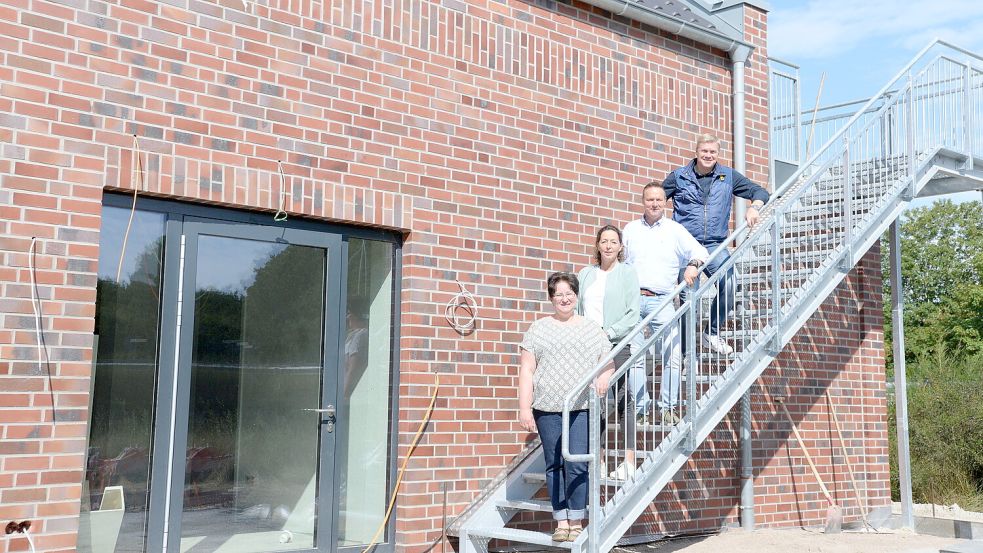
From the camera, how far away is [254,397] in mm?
6305

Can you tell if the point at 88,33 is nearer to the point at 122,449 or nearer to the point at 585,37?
the point at 122,449

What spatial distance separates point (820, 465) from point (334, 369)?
5.62m

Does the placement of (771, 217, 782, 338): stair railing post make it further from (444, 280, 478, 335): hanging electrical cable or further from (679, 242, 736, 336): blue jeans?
(444, 280, 478, 335): hanging electrical cable

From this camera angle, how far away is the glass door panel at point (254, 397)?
603 centimetres

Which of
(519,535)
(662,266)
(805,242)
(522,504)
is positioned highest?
(805,242)

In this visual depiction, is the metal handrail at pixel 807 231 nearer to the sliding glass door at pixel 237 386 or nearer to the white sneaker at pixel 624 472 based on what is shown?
the white sneaker at pixel 624 472

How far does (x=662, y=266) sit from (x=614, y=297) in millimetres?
639

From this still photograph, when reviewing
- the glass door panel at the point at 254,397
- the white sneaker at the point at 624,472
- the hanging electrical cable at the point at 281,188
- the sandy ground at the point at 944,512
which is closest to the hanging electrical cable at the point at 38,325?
the glass door panel at the point at 254,397

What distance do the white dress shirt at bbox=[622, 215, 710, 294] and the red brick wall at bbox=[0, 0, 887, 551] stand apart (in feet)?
3.22

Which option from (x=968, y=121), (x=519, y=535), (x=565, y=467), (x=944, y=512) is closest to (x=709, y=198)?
(x=565, y=467)

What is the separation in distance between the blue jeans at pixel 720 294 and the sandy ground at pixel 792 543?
192cm

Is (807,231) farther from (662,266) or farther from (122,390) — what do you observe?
(122,390)

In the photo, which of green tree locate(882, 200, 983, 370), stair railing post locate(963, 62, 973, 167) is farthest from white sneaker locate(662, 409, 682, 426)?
green tree locate(882, 200, 983, 370)

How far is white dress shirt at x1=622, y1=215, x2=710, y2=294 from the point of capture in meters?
6.96
